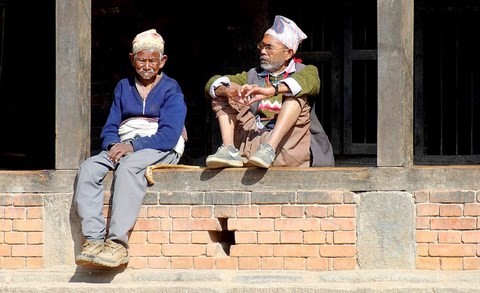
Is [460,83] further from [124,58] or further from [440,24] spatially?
[124,58]

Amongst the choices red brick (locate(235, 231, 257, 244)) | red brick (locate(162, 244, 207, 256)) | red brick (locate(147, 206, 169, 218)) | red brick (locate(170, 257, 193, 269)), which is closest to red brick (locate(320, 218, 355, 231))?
red brick (locate(235, 231, 257, 244))

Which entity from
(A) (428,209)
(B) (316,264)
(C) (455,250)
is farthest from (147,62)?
(C) (455,250)

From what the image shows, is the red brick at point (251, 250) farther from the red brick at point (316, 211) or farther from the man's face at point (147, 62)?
the man's face at point (147, 62)

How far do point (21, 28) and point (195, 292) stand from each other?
416 centimetres

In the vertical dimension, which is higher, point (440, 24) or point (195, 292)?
point (440, 24)

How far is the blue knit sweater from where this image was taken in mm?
11039

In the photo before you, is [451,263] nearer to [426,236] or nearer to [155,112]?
[426,236]

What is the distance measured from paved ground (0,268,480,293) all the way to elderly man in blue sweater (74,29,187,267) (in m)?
0.22

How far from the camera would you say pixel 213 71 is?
13.4 m

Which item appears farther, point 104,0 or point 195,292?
point 104,0

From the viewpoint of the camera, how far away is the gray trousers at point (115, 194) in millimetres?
10781

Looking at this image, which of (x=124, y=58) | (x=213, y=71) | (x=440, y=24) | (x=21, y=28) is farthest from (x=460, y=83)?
(x=21, y=28)

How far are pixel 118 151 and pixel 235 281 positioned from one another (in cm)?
127

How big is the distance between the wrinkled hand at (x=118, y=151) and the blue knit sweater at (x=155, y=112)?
2.0 inches
